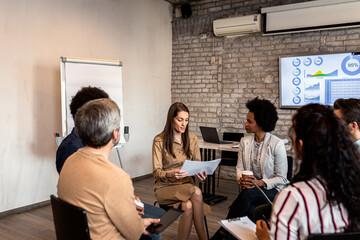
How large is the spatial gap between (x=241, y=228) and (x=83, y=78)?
3290mm

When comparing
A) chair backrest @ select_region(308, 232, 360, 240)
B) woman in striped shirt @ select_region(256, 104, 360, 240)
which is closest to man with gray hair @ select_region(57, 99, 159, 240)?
woman in striped shirt @ select_region(256, 104, 360, 240)

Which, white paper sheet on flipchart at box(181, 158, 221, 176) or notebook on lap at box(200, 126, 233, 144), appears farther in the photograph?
notebook on lap at box(200, 126, 233, 144)

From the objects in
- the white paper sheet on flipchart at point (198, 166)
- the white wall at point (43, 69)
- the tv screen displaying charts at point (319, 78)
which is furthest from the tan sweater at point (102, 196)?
the tv screen displaying charts at point (319, 78)

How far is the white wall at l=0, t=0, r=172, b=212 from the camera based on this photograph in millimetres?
4016

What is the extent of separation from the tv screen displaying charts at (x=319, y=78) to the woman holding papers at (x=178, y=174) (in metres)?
2.76

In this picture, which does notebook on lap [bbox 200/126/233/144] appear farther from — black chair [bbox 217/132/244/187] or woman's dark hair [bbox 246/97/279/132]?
woman's dark hair [bbox 246/97/279/132]

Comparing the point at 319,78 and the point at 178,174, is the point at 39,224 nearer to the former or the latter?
the point at 178,174

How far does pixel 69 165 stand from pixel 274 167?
182cm

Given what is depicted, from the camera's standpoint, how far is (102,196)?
1448 mm

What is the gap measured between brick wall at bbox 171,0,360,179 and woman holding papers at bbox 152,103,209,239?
2.85 metres

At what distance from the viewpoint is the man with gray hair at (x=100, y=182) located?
4.80ft

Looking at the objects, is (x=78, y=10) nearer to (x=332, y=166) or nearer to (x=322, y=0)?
(x=322, y=0)

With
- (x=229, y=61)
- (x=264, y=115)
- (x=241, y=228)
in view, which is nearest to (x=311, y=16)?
(x=229, y=61)

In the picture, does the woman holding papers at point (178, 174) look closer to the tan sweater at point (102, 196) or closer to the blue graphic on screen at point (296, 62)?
the tan sweater at point (102, 196)
